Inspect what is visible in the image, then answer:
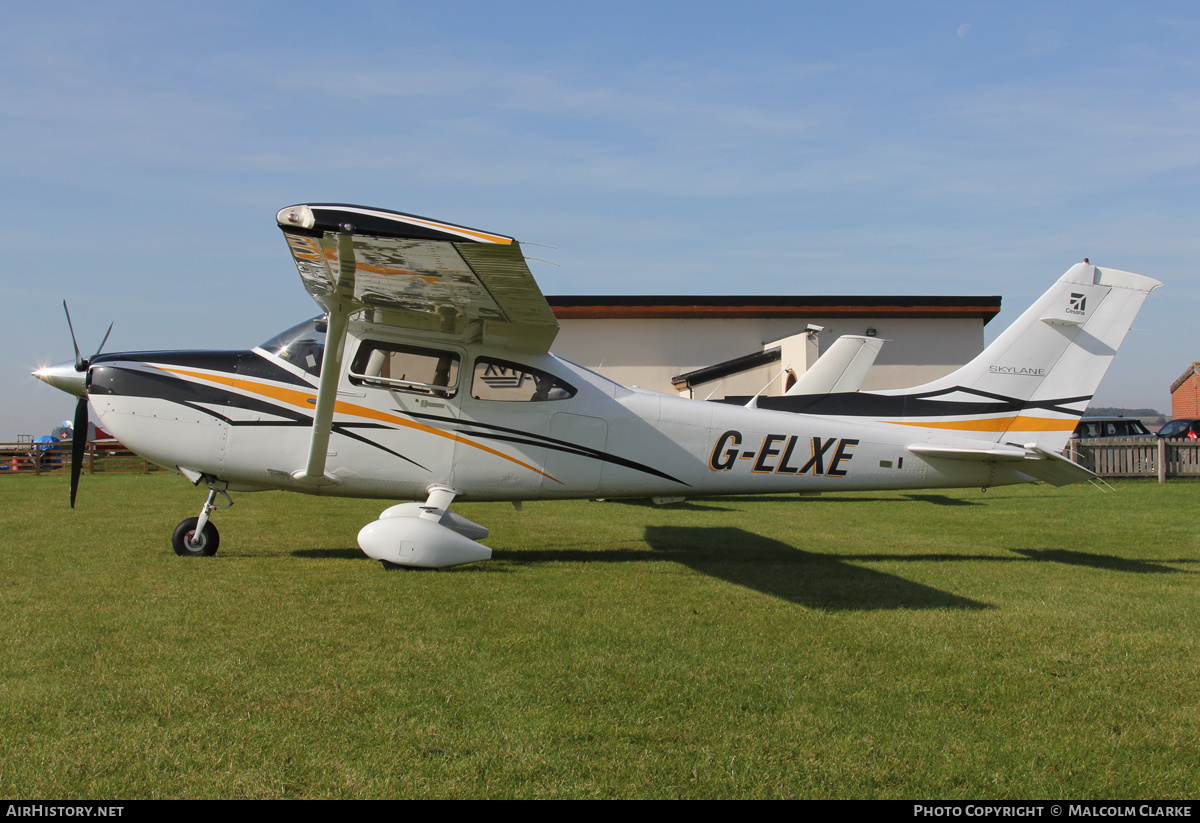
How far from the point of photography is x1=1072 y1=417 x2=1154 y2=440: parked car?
111ft

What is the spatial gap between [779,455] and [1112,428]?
32.6 m

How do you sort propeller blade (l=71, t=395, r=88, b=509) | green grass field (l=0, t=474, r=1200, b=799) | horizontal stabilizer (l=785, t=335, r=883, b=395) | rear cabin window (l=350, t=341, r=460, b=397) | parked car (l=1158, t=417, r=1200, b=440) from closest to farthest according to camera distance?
green grass field (l=0, t=474, r=1200, b=799)
rear cabin window (l=350, t=341, r=460, b=397)
propeller blade (l=71, t=395, r=88, b=509)
horizontal stabilizer (l=785, t=335, r=883, b=395)
parked car (l=1158, t=417, r=1200, b=440)

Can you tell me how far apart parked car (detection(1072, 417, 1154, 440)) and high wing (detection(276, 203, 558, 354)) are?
1298 inches

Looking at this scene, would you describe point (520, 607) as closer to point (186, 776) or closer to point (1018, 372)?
point (186, 776)

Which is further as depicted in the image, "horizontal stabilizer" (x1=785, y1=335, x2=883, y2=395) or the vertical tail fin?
"horizontal stabilizer" (x1=785, y1=335, x2=883, y2=395)

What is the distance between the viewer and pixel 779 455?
8.59 meters

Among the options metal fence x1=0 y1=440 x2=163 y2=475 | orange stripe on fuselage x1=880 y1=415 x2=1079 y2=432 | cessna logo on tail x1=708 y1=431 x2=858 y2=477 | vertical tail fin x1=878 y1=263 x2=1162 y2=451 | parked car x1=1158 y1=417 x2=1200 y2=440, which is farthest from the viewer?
parked car x1=1158 y1=417 x2=1200 y2=440

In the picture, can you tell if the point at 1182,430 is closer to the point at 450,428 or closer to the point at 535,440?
the point at 535,440

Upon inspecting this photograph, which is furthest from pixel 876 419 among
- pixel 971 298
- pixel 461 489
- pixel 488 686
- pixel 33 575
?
pixel 971 298

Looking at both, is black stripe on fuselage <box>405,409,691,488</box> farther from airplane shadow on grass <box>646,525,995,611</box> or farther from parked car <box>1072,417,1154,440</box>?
parked car <box>1072,417,1154,440</box>

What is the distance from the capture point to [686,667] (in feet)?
15.3

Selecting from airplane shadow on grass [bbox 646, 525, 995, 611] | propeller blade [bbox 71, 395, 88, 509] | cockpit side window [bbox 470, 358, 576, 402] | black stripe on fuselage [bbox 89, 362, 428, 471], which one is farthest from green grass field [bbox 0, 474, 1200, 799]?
cockpit side window [bbox 470, 358, 576, 402]

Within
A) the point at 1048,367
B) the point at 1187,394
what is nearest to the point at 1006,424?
the point at 1048,367

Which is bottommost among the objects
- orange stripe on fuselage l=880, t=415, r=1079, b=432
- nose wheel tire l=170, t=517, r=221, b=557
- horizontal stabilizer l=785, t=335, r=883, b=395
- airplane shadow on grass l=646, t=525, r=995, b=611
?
nose wheel tire l=170, t=517, r=221, b=557
